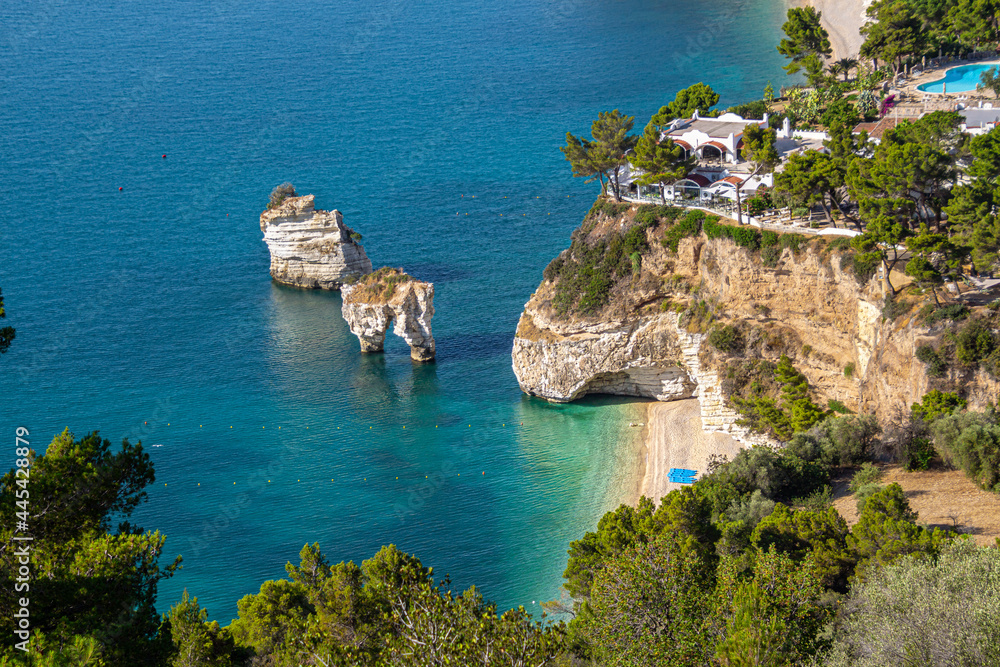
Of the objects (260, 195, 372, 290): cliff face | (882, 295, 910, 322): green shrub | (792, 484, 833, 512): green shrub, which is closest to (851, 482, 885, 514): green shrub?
(792, 484, 833, 512): green shrub

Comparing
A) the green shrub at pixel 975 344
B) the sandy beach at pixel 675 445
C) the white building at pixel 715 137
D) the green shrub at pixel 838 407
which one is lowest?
the sandy beach at pixel 675 445

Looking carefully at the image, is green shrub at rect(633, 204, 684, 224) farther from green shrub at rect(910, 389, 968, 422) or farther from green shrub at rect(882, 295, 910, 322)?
green shrub at rect(910, 389, 968, 422)

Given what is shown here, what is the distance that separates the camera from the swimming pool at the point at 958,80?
7062cm

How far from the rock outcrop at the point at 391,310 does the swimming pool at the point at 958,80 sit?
121 feet

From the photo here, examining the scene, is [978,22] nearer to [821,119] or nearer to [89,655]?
[821,119]

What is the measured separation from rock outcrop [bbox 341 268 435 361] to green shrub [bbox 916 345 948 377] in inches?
1228

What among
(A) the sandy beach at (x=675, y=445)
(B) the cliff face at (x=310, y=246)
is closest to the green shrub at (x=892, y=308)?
(A) the sandy beach at (x=675, y=445)

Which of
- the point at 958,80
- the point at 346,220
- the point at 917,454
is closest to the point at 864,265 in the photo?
the point at 917,454

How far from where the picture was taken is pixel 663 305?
59188mm

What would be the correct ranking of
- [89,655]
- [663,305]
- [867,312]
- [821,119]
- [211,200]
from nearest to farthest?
[89,655] < [867,312] < [663,305] < [821,119] < [211,200]

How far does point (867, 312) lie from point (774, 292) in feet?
18.3

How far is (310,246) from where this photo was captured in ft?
269

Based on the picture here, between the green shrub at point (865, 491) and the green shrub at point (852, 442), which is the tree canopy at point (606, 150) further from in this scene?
the green shrub at point (865, 491)

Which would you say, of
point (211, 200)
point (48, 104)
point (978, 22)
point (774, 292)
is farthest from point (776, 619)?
point (48, 104)
